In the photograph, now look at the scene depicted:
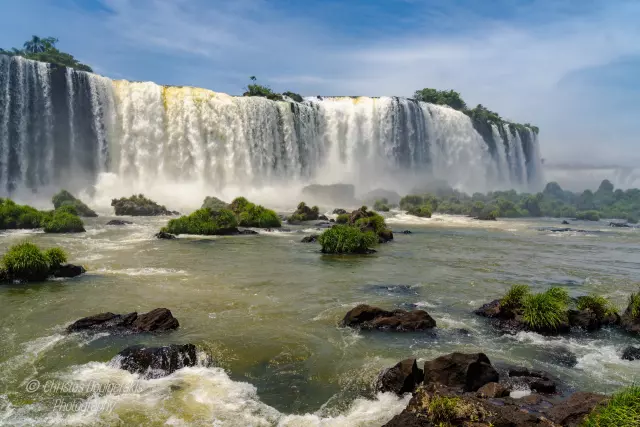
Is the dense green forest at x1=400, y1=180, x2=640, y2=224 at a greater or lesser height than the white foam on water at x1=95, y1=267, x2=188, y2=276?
greater

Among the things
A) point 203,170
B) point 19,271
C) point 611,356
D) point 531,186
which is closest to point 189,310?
point 19,271

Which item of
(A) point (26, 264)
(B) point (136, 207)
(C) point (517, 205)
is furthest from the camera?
(C) point (517, 205)

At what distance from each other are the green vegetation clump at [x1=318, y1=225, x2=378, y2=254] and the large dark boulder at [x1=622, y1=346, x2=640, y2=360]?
15.3 m

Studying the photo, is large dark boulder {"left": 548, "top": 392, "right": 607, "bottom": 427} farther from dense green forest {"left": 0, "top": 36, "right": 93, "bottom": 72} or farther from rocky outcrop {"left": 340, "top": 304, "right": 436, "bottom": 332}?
dense green forest {"left": 0, "top": 36, "right": 93, "bottom": 72}

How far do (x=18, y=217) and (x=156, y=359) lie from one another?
94.4ft

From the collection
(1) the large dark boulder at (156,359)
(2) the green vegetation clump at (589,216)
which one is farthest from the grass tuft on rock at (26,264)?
(2) the green vegetation clump at (589,216)

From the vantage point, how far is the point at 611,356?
10.1m

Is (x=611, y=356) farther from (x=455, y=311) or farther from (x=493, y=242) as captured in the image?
(x=493, y=242)

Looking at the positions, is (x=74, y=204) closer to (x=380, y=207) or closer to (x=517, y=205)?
(x=380, y=207)

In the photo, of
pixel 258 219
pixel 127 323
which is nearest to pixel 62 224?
pixel 258 219

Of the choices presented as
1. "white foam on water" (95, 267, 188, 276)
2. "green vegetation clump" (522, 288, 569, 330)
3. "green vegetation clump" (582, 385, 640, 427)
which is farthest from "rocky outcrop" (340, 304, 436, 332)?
"white foam on water" (95, 267, 188, 276)

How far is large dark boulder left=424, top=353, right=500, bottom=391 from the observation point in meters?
7.48

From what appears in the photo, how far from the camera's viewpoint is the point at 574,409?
6148 millimetres

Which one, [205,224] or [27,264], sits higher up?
[205,224]
